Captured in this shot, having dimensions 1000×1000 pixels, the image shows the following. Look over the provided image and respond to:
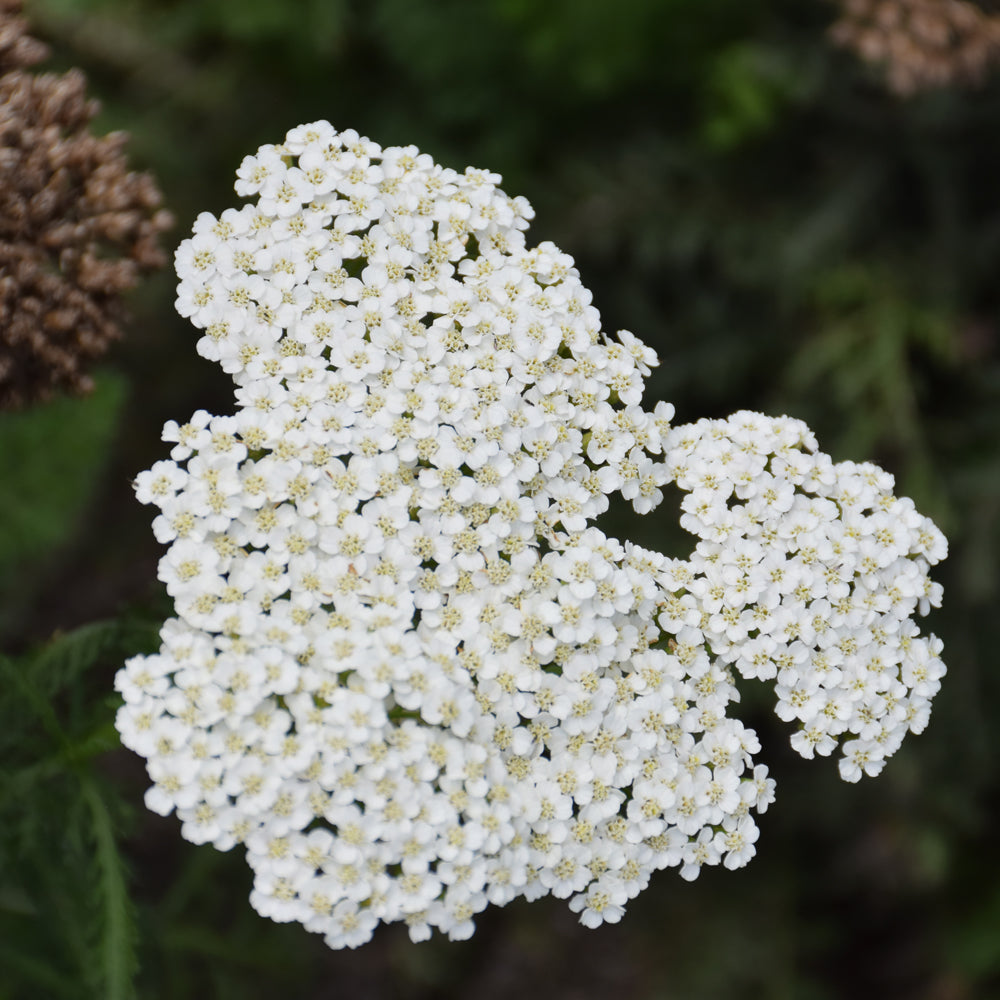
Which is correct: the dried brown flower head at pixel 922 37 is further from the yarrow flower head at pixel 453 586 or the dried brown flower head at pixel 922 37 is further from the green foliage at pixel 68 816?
the green foliage at pixel 68 816

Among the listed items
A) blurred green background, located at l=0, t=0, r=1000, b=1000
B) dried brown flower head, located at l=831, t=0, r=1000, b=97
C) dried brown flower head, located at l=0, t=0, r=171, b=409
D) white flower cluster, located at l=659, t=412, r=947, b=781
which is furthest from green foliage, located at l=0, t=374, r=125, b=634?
dried brown flower head, located at l=831, t=0, r=1000, b=97

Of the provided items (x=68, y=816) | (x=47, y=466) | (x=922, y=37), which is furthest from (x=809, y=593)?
(x=47, y=466)

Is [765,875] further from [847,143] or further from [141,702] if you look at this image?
[141,702]

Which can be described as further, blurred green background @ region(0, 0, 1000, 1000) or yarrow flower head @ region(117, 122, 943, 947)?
blurred green background @ region(0, 0, 1000, 1000)

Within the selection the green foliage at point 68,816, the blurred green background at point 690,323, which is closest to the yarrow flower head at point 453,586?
the green foliage at point 68,816

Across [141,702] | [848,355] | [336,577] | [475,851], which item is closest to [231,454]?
[336,577]

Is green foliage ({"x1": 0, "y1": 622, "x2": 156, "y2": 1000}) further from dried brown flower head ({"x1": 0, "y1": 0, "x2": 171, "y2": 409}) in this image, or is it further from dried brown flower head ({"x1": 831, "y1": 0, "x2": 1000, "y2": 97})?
dried brown flower head ({"x1": 831, "y1": 0, "x2": 1000, "y2": 97})

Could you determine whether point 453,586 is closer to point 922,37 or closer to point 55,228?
point 55,228
